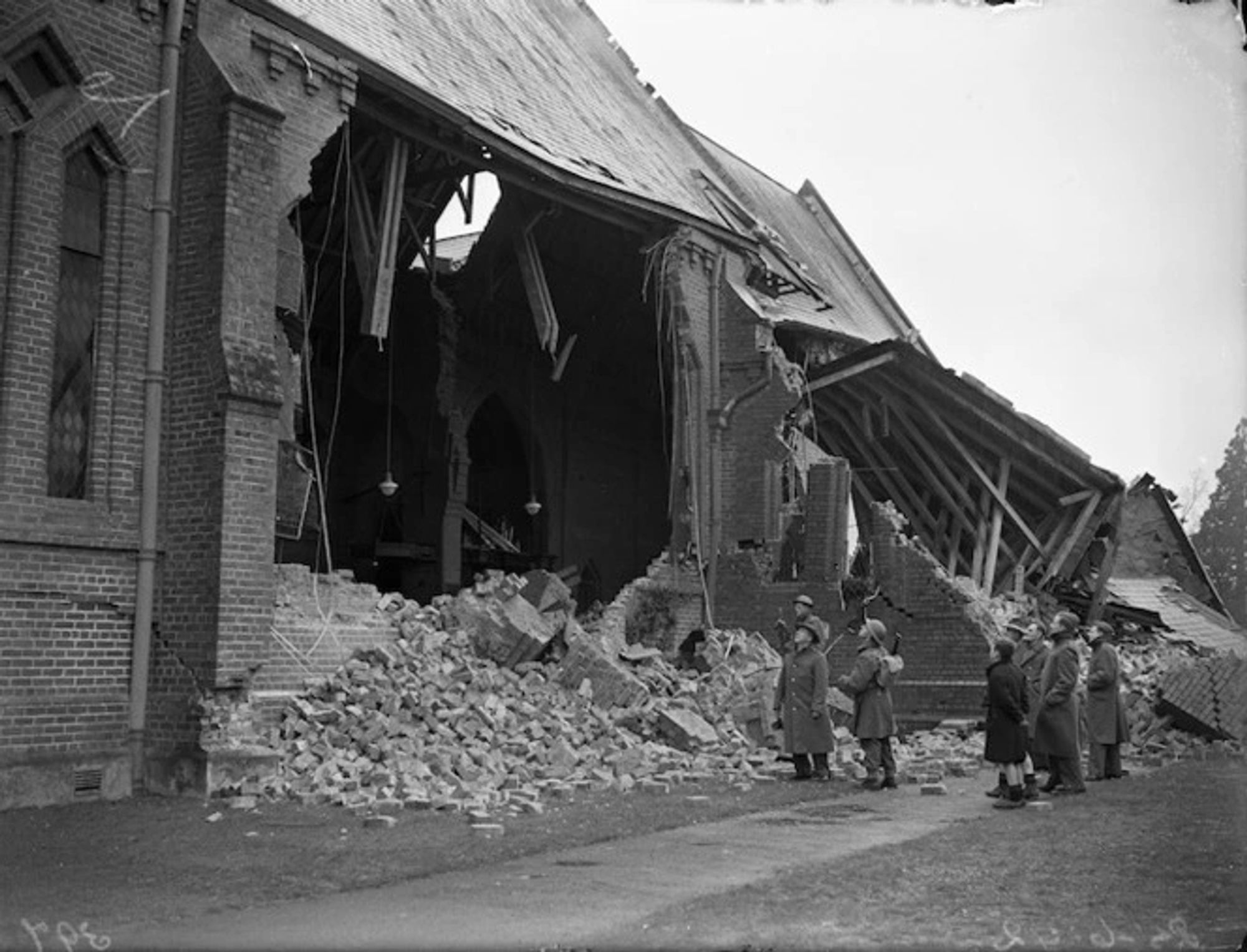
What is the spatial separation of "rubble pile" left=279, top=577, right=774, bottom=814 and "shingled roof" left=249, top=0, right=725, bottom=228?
544 cm

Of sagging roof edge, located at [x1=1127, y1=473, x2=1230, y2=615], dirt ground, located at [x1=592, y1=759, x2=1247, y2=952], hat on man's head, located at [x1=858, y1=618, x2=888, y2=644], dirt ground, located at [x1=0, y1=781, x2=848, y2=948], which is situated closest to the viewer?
dirt ground, located at [x1=592, y1=759, x2=1247, y2=952]

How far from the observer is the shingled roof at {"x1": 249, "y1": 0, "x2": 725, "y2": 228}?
14.7 m

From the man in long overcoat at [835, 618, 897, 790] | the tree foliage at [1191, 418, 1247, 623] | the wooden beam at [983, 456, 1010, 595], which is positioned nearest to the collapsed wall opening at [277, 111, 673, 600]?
the wooden beam at [983, 456, 1010, 595]

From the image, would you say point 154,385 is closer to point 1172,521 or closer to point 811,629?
point 811,629

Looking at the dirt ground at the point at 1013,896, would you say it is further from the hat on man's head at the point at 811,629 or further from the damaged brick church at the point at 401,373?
the damaged brick church at the point at 401,373

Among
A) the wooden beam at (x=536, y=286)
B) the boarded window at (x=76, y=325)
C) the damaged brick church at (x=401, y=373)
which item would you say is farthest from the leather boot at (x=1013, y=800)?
the wooden beam at (x=536, y=286)

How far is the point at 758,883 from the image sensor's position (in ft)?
24.3

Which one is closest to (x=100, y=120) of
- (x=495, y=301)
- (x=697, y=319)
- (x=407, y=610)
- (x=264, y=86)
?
(x=264, y=86)

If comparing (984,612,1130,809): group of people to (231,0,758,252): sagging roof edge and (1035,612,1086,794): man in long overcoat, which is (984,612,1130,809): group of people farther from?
(231,0,758,252): sagging roof edge

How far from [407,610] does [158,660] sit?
3.09 m

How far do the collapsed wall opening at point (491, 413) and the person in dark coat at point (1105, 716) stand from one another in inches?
325

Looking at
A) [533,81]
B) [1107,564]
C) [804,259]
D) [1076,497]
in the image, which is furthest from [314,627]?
[804,259]

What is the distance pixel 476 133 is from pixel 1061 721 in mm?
8662

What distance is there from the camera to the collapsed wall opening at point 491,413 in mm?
21453
